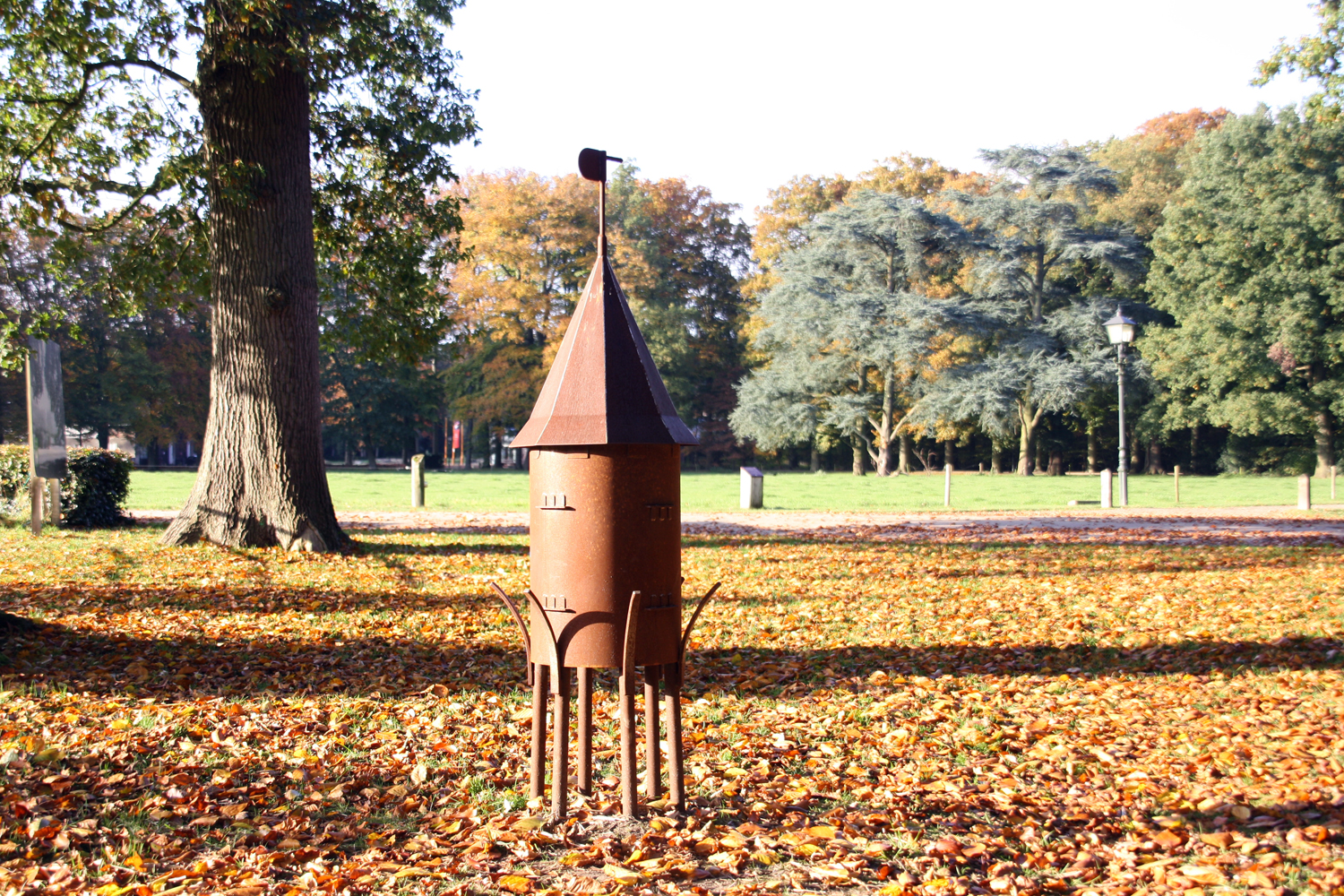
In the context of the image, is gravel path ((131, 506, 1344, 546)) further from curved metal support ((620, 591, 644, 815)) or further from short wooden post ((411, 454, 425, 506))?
curved metal support ((620, 591, 644, 815))

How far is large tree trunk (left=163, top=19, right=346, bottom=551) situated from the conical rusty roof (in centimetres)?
837

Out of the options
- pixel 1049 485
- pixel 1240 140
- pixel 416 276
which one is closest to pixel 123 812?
pixel 416 276

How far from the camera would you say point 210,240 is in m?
11.9

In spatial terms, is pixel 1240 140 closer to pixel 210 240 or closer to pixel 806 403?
pixel 806 403

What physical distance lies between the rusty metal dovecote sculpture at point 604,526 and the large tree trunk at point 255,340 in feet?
27.6

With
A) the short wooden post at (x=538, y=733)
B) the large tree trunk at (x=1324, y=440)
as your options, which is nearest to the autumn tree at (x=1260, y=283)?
the large tree trunk at (x=1324, y=440)

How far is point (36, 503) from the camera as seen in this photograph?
14062 millimetres

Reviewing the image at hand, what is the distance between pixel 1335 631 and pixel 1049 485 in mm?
24319

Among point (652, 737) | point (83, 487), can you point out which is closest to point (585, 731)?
point (652, 737)

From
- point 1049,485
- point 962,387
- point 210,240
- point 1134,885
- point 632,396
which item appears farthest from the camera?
point 962,387

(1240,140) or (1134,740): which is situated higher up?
(1240,140)

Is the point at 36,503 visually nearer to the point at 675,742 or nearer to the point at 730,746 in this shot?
the point at 730,746

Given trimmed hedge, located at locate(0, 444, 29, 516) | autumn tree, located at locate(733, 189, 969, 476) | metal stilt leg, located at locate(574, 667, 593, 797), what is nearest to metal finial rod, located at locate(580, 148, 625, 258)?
metal stilt leg, located at locate(574, 667, 593, 797)

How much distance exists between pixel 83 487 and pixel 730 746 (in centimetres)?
1388
